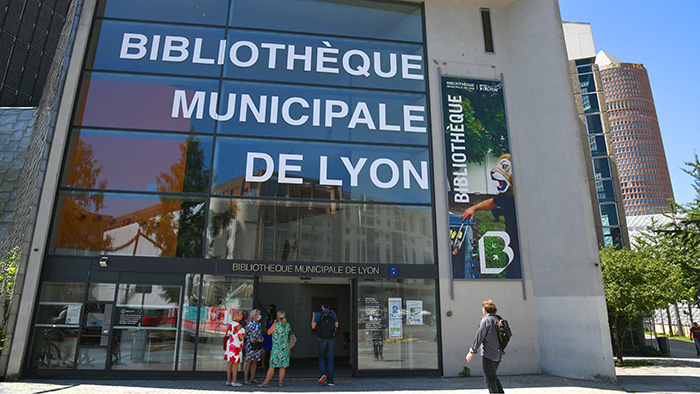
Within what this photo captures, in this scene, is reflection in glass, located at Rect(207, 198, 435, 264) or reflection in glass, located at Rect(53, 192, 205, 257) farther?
reflection in glass, located at Rect(207, 198, 435, 264)

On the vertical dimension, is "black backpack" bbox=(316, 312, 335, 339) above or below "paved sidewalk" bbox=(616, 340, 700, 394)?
above

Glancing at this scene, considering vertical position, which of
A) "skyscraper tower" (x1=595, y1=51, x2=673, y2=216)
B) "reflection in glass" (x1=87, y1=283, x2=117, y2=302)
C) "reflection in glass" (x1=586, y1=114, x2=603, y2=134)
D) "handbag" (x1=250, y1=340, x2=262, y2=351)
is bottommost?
"handbag" (x1=250, y1=340, x2=262, y2=351)

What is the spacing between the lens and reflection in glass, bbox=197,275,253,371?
1074cm

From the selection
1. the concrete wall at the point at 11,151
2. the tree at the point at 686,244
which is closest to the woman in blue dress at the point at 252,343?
the concrete wall at the point at 11,151

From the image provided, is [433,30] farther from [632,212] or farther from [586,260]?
[632,212]

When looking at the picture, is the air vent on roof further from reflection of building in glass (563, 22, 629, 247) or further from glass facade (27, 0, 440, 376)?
reflection of building in glass (563, 22, 629, 247)

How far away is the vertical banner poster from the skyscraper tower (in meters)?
157

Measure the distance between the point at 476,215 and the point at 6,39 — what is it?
34151 mm

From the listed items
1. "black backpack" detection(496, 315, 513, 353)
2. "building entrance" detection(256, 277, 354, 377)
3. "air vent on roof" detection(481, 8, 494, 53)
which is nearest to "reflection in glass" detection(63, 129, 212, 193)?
"building entrance" detection(256, 277, 354, 377)

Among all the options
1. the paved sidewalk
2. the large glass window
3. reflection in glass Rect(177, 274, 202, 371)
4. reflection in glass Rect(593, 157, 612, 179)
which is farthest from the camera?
reflection in glass Rect(593, 157, 612, 179)

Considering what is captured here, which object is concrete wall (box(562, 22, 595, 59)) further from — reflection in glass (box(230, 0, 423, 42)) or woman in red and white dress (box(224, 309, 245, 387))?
woman in red and white dress (box(224, 309, 245, 387))

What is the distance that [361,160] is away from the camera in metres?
12.7

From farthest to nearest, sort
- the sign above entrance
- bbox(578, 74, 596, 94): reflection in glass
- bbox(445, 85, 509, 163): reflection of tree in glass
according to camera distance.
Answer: bbox(578, 74, 596, 94): reflection in glass
bbox(445, 85, 509, 163): reflection of tree in glass
the sign above entrance

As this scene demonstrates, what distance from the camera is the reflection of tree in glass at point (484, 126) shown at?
1334cm
